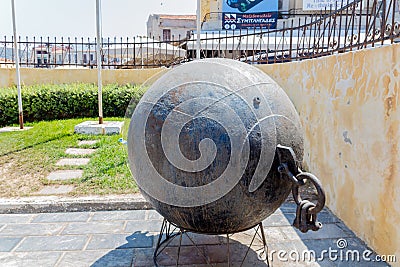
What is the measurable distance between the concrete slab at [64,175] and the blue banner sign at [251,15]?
15.2 m

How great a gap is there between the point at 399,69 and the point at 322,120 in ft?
5.93

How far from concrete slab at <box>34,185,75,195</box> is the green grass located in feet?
0.30

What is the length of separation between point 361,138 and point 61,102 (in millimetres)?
9112

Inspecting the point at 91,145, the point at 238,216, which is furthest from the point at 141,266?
the point at 91,145

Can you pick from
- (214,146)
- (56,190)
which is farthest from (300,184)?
(56,190)

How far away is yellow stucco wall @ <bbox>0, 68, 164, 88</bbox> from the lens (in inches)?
478

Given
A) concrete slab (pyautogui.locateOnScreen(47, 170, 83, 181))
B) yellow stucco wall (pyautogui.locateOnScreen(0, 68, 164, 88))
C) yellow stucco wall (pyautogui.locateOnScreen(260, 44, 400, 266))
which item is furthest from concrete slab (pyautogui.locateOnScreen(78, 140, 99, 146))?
yellow stucco wall (pyautogui.locateOnScreen(0, 68, 164, 88))

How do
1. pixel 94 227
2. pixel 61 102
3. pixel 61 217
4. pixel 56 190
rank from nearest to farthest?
1. pixel 94 227
2. pixel 61 217
3. pixel 56 190
4. pixel 61 102

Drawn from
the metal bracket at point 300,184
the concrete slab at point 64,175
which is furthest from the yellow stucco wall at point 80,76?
the metal bracket at point 300,184

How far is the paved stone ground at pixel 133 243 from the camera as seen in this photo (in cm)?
343

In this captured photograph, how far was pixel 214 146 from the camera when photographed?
104 inches

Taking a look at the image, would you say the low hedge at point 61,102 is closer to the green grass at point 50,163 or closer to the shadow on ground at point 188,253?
the green grass at point 50,163

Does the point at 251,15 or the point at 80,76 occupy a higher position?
the point at 251,15

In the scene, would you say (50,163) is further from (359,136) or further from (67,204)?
(359,136)
